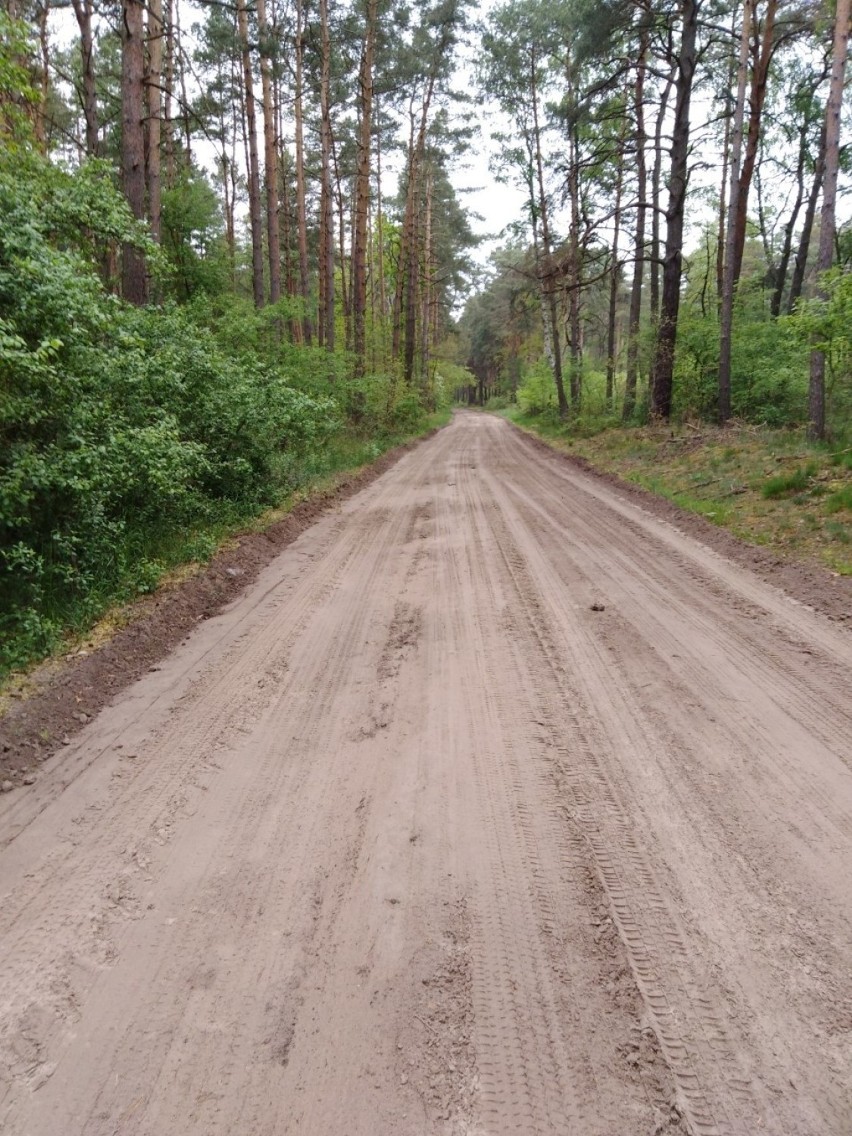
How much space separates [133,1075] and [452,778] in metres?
1.68

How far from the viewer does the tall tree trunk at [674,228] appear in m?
12.7

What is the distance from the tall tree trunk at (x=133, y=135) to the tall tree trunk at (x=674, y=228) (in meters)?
10.9

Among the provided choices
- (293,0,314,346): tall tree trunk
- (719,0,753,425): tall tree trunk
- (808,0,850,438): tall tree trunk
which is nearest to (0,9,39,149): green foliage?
(293,0,314,346): tall tree trunk

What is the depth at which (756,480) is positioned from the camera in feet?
29.6

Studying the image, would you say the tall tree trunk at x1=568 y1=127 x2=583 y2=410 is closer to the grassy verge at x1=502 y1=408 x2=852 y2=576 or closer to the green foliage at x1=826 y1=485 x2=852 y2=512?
the grassy verge at x1=502 y1=408 x2=852 y2=576

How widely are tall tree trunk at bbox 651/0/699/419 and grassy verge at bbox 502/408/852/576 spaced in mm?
1210

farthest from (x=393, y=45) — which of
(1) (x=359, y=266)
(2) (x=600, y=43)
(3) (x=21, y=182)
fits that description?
(3) (x=21, y=182)

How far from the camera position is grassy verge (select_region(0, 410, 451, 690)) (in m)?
4.23

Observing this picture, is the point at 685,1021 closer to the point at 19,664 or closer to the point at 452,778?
the point at 452,778

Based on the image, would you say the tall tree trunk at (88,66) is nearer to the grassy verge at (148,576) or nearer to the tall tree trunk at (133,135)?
the tall tree trunk at (133,135)

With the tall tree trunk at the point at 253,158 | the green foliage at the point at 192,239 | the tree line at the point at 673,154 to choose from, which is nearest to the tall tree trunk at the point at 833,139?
the tree line at the point at 673,154

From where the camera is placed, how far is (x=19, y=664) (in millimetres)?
4098

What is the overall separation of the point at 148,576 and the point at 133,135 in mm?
7535

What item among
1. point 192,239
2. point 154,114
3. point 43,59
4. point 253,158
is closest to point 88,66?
point 43,59
